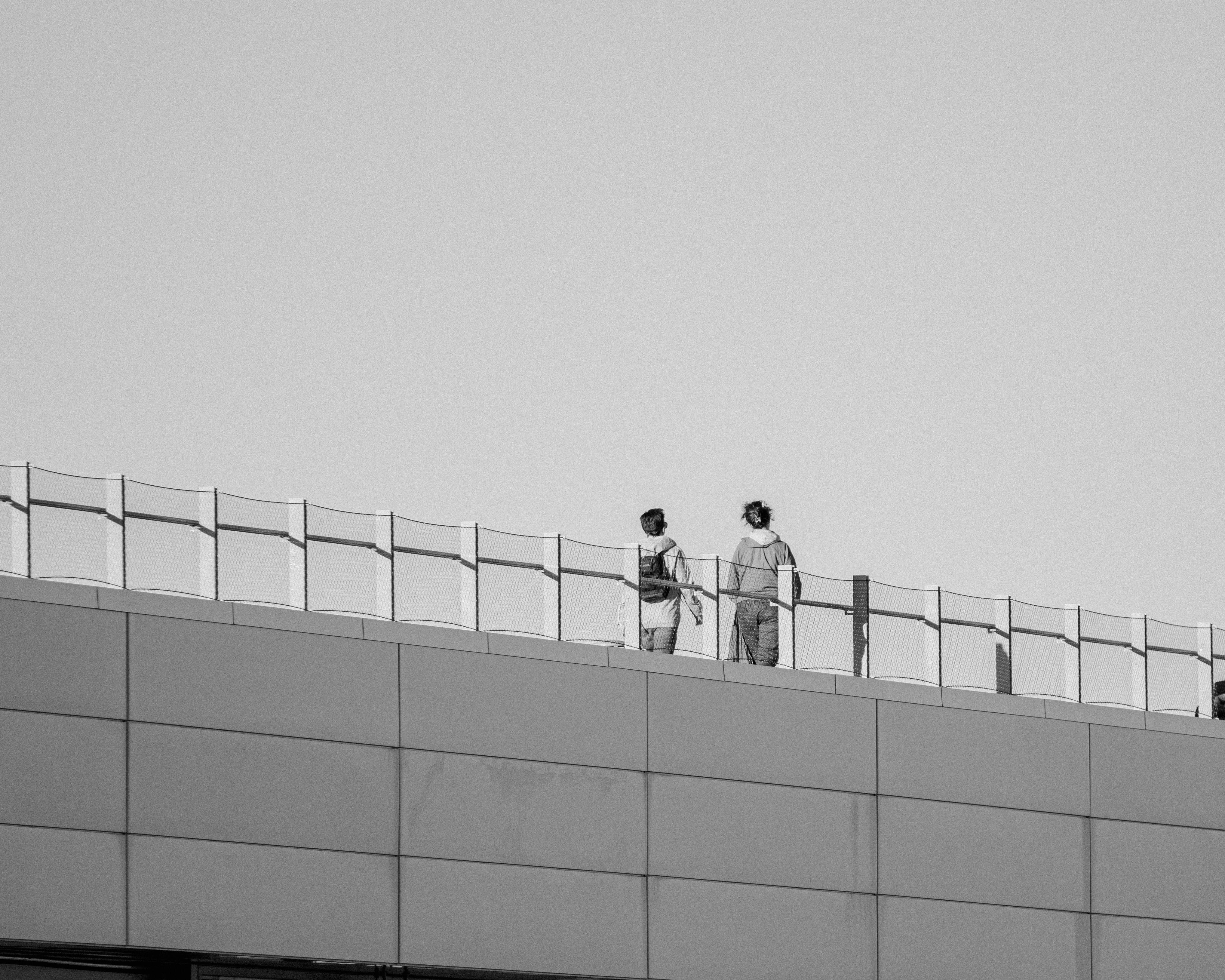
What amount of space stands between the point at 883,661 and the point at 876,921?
3.01 meters

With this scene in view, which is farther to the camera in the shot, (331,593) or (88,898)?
(331,593)

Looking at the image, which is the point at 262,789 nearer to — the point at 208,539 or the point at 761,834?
the point at 208,539

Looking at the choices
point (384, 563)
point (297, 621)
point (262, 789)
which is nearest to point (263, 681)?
point (297, 621)

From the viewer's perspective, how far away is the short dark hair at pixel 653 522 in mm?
27141

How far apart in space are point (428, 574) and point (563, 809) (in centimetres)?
286

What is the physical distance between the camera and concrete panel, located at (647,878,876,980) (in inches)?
1033

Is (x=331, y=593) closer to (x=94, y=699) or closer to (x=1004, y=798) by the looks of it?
(x=94, y=699)

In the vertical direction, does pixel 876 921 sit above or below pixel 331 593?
below

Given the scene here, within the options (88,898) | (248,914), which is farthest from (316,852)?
(88,898)

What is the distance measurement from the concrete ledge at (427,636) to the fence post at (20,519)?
3569mm

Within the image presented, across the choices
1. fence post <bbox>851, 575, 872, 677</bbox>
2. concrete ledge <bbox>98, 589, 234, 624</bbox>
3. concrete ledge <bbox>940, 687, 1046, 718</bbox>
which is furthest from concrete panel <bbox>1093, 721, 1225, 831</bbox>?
concrete ledge <bbox>98, 589, 234, 624</bbox>

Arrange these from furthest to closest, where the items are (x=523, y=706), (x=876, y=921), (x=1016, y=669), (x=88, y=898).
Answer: (x=1016, y=669), (x=876, y=921), (x=523, y=706), (x=88, y=898)

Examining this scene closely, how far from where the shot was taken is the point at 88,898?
2269cm

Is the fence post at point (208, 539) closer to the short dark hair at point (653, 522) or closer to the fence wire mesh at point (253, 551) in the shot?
the fence wire mesh at point (253, 551)
